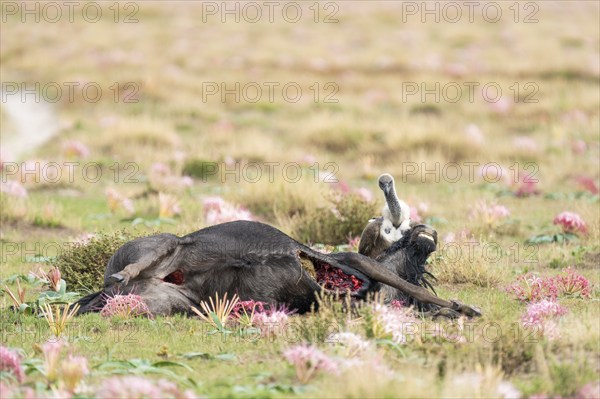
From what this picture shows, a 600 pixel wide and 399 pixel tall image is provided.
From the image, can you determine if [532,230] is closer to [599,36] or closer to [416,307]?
[416,307]

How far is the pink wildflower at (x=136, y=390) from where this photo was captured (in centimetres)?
550

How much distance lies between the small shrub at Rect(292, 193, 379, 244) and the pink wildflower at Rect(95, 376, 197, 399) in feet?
22.0

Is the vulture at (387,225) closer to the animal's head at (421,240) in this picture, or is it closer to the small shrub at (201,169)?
the animal's head at (421,240)

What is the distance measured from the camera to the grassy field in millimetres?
6414

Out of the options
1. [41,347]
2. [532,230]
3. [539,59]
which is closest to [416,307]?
[41,347]

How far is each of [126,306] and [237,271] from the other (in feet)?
2.86

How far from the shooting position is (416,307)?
8078 millimetres

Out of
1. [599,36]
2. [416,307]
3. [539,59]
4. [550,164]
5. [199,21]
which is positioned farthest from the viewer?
[199,21]

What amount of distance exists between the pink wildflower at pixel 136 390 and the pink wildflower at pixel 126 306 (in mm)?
1927

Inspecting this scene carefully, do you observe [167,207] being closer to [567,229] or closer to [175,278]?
[567,229]

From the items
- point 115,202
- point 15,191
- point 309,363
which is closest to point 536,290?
point 309,363

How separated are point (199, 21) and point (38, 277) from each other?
48861mm

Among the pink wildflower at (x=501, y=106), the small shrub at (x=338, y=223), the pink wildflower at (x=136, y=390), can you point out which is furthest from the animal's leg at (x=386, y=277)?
the pink wildflower at (x=501, y=106)

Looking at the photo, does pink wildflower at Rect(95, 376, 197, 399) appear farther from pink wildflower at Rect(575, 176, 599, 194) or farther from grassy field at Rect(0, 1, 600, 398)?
pink wildflower at Rect(575, 176, 599, 194)
